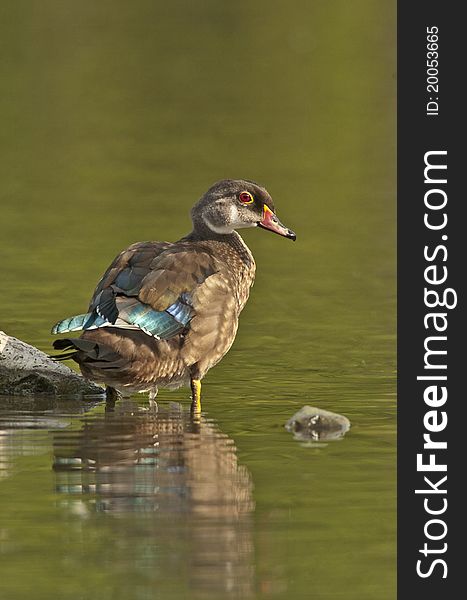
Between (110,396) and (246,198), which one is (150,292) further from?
(246,198)

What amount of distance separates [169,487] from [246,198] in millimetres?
3560

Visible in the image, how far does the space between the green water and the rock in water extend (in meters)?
0.21

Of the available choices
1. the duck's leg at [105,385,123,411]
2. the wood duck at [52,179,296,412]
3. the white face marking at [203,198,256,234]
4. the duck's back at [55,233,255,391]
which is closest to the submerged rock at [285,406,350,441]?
the wood duck at [52,179,296,412]

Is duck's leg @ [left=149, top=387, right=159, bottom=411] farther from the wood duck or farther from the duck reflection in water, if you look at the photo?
the duck reflection in water

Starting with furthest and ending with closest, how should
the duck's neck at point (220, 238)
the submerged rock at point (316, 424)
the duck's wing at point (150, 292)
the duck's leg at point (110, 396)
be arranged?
the duck's neck at point (220, 238), the duck's leg at point (110, 396), the duck's wing at point (150, 292), the submerged rock at point (316, 424)

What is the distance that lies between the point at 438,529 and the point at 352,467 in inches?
44.2

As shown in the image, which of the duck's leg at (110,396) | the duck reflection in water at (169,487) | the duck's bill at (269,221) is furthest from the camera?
the duck's bill at (269,221)

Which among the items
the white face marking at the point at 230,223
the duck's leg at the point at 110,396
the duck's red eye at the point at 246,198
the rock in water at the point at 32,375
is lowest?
the duck's leg at the point at 110,396

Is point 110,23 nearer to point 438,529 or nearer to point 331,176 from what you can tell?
point 331,176

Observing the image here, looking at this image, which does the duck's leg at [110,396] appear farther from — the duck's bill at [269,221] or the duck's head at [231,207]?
the duck's bill at [269,221]

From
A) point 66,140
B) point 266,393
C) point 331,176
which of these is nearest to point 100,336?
point 266,393

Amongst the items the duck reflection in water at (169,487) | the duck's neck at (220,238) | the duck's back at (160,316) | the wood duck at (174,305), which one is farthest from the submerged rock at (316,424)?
the duck's neck at (220,238)

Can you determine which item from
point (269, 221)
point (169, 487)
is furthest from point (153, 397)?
point (169, 487)

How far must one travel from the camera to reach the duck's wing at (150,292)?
1142cm
